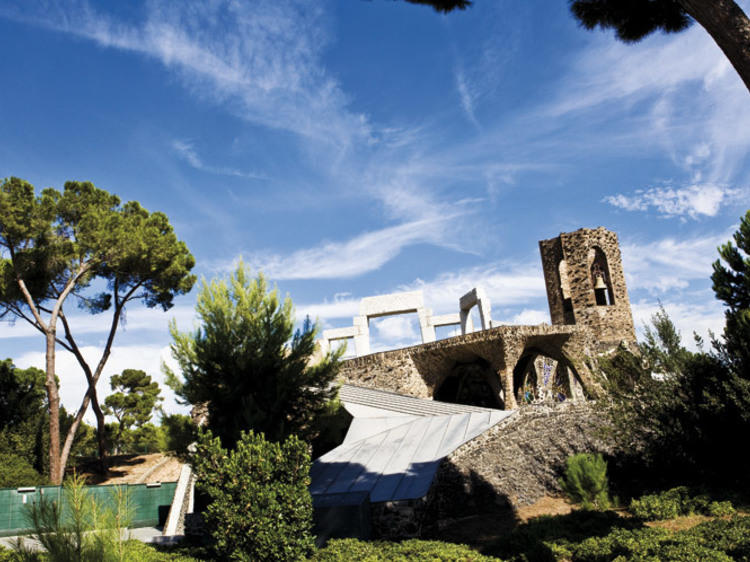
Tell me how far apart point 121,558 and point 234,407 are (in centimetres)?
824

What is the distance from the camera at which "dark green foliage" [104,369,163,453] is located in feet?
105

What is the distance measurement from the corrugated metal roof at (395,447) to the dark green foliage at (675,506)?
3496 mm

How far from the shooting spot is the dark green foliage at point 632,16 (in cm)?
746

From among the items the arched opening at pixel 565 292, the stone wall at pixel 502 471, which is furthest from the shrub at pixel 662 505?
the arched opening at pixel 565 292

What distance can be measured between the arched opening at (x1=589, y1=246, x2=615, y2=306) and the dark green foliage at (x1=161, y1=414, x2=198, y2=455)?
19.4 meters

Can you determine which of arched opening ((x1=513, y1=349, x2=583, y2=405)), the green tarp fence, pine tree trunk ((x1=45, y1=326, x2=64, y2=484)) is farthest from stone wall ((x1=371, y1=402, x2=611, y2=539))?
pine tree trunk ((x1=45, y1=326, x2=64, y2=484))

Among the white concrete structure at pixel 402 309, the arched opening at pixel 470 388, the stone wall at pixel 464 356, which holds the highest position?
the white concrete structure at pixel 402 309

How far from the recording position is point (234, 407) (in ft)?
38.0

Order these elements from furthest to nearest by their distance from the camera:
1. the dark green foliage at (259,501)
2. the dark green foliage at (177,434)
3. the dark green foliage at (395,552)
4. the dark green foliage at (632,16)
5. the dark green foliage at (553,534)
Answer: the dark green foliage at (177,434) → the dark green foliage at (632,16) → the dark green foliage at (553,534) → the dark green foliage at (259,501) → the dark green foliage at (395,552)

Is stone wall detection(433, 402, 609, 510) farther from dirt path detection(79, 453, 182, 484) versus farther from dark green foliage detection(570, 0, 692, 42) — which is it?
dirt path detection(79, 453, 182, 484)

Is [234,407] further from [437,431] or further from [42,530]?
[42,530]

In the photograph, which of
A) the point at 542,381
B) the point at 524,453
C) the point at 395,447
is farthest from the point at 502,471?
the point at 542,381

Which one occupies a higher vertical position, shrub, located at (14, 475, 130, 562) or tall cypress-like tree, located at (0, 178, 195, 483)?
tall cypress-like tree, located at (0, 178, 195, 483)

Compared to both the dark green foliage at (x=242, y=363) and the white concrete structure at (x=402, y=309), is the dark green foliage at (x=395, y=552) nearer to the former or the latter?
the dark green foliage at (x=242, y=363)
